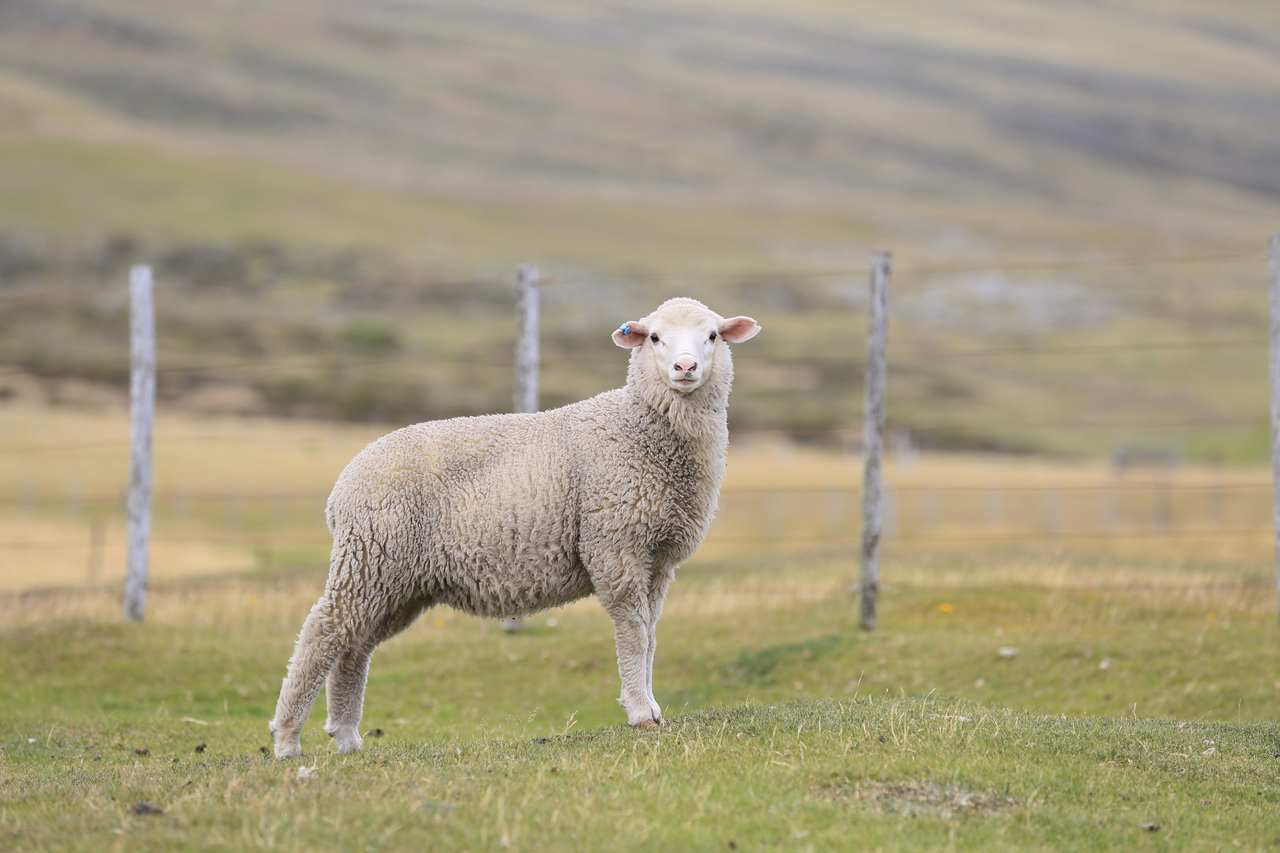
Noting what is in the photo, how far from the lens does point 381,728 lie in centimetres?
1048

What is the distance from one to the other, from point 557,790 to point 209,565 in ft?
73.2

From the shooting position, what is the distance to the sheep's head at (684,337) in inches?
315

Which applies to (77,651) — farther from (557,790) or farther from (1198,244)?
(1198,244)

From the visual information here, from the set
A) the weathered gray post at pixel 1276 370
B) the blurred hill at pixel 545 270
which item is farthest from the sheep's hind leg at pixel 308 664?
the blurred hill at pixel 545 270

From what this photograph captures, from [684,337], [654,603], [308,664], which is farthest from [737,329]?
[308,664]

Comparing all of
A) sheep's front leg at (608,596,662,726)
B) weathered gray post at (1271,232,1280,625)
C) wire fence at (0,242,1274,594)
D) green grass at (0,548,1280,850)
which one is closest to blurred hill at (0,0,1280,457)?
wire fence at (0,242,1274,594)

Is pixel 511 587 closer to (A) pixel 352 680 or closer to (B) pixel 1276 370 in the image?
(A) pixel 352 680

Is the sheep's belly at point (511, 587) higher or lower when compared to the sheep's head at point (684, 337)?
lower

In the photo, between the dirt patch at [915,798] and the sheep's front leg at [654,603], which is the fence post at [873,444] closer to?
the sheep's front leg at [654,603]

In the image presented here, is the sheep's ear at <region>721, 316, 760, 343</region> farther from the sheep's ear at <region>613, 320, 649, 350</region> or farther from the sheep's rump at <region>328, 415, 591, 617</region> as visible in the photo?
the sheep's rump at <region>328, 415, 591, 617</region>

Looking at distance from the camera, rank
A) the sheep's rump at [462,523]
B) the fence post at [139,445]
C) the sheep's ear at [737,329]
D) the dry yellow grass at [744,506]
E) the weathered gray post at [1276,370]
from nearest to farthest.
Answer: the sheep's rump at [462,523] → the sheep's ear at [737,329] → the weathered gray post at [1276,370] → the fence post at [139,445] → the dry yellow grass at [744,506]

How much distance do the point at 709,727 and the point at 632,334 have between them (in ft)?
8.57

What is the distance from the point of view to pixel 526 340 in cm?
1414

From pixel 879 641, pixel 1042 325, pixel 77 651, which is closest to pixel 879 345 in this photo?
pixel 879 641
